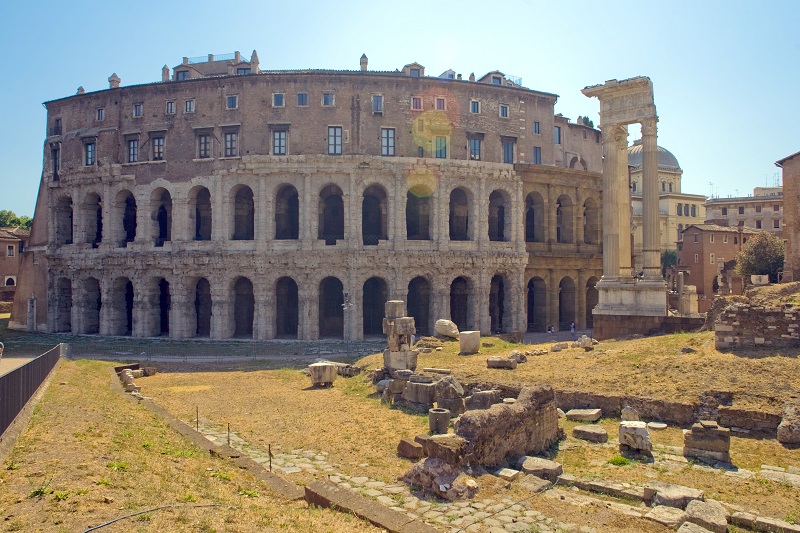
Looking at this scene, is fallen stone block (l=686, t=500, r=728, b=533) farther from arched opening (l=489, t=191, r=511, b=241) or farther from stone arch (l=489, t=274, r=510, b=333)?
arched opening (l=489, t=191, r=511, b=241)

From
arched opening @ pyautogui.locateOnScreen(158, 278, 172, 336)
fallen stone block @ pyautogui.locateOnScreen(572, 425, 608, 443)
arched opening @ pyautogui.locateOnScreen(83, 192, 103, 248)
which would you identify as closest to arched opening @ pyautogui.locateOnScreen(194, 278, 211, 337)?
arched opening @ pyautogui.locateOnScreen(158, 278, 172, 336)

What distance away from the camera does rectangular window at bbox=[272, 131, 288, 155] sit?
37.2 m

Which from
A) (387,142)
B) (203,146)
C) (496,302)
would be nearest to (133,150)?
(203,146)

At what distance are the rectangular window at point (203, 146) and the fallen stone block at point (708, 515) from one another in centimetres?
3523

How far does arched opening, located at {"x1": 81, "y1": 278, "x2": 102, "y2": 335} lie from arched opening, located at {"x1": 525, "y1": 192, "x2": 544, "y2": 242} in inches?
1213

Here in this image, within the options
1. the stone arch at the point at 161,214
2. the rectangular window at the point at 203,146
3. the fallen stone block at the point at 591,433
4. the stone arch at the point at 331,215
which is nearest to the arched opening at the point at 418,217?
the stone arch at the point at 331,215

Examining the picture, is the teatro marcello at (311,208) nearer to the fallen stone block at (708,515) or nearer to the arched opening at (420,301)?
the arched opening at (420,301)

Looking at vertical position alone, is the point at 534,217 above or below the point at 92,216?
below

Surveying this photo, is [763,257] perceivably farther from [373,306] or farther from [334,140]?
[334,140]

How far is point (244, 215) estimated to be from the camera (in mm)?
39562

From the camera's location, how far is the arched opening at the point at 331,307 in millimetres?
38656

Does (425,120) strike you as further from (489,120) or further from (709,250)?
(709,250)

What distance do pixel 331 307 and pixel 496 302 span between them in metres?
11.7

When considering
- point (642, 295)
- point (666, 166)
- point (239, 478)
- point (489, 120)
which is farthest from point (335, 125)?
point (666, 166)
